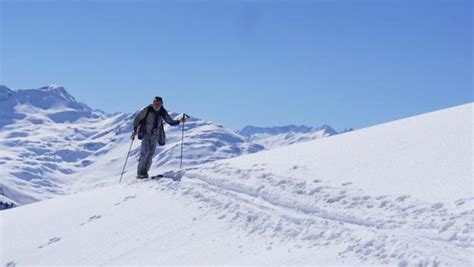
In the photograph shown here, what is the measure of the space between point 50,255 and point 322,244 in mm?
6394

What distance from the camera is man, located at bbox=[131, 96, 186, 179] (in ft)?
58.1

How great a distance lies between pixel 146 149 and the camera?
18125mm

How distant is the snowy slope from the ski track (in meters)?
0.02

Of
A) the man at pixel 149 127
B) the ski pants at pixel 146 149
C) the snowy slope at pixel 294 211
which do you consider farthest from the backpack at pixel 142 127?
Result: the snowy slope at pixel 294 211

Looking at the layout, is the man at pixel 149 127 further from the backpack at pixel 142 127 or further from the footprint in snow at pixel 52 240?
the footprint in snow at pixel 52 240

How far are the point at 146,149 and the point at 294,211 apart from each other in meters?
7.85

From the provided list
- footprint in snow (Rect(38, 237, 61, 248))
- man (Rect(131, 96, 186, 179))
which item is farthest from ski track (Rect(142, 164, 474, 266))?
man (Rect(131, 96, 186, 179))

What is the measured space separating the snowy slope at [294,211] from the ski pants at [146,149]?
4.71ft

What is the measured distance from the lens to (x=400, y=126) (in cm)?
1698

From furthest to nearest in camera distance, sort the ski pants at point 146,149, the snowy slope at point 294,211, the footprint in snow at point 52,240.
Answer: the ski pants at point 146,149, the footprint in snow at point 52,240, the snowy slope at point 294,211

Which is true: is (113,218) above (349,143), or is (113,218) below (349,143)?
below

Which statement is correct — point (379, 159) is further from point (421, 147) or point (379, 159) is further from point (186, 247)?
point (186, 247)

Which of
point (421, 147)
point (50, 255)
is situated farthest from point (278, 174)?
point (50, 255)

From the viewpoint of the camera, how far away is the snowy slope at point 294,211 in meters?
9.25
